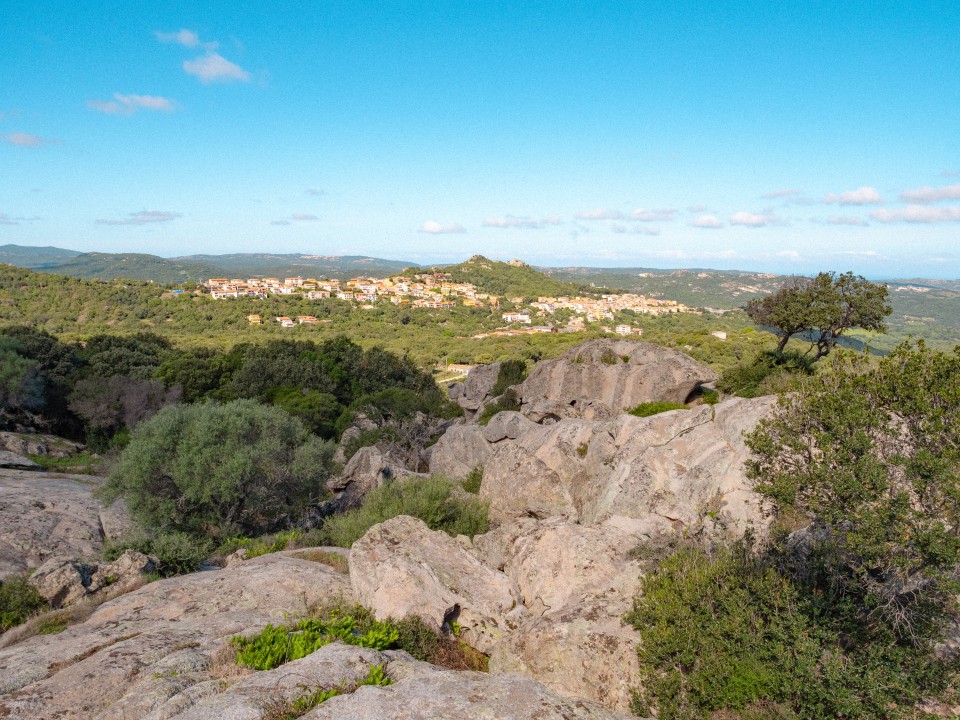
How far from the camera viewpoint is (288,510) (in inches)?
820

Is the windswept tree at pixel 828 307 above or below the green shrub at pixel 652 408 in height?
above

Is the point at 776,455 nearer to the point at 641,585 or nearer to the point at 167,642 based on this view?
the point at 641,585

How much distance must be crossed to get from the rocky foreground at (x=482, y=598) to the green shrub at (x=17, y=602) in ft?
5.82

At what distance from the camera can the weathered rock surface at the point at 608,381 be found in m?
28.6

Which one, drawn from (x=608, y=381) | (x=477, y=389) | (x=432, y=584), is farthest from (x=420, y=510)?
(x=477, y=389)

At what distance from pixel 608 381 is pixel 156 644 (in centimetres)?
2654

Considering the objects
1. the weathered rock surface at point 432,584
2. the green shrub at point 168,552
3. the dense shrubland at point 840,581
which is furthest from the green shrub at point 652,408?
the green shrub at point 168,552

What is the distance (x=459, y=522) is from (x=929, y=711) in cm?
1011

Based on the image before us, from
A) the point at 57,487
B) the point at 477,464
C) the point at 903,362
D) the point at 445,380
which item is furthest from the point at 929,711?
the point at 445,380

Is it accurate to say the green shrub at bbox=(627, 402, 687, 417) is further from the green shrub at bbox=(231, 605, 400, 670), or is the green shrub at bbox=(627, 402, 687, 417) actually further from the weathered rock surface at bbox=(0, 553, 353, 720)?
the green shrub at bbox=(231, 605, 400, 670)

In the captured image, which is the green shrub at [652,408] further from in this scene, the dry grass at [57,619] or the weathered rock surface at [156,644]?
the dry grass at [57,619]

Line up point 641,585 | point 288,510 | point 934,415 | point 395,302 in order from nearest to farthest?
point 934,415 < point 641,585 < point 288,510 < point 395,302

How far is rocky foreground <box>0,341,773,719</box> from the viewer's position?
6.28m

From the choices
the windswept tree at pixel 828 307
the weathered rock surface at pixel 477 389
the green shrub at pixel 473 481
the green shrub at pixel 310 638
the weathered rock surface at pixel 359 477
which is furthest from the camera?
the weathered rock surface at pixel 477 389
